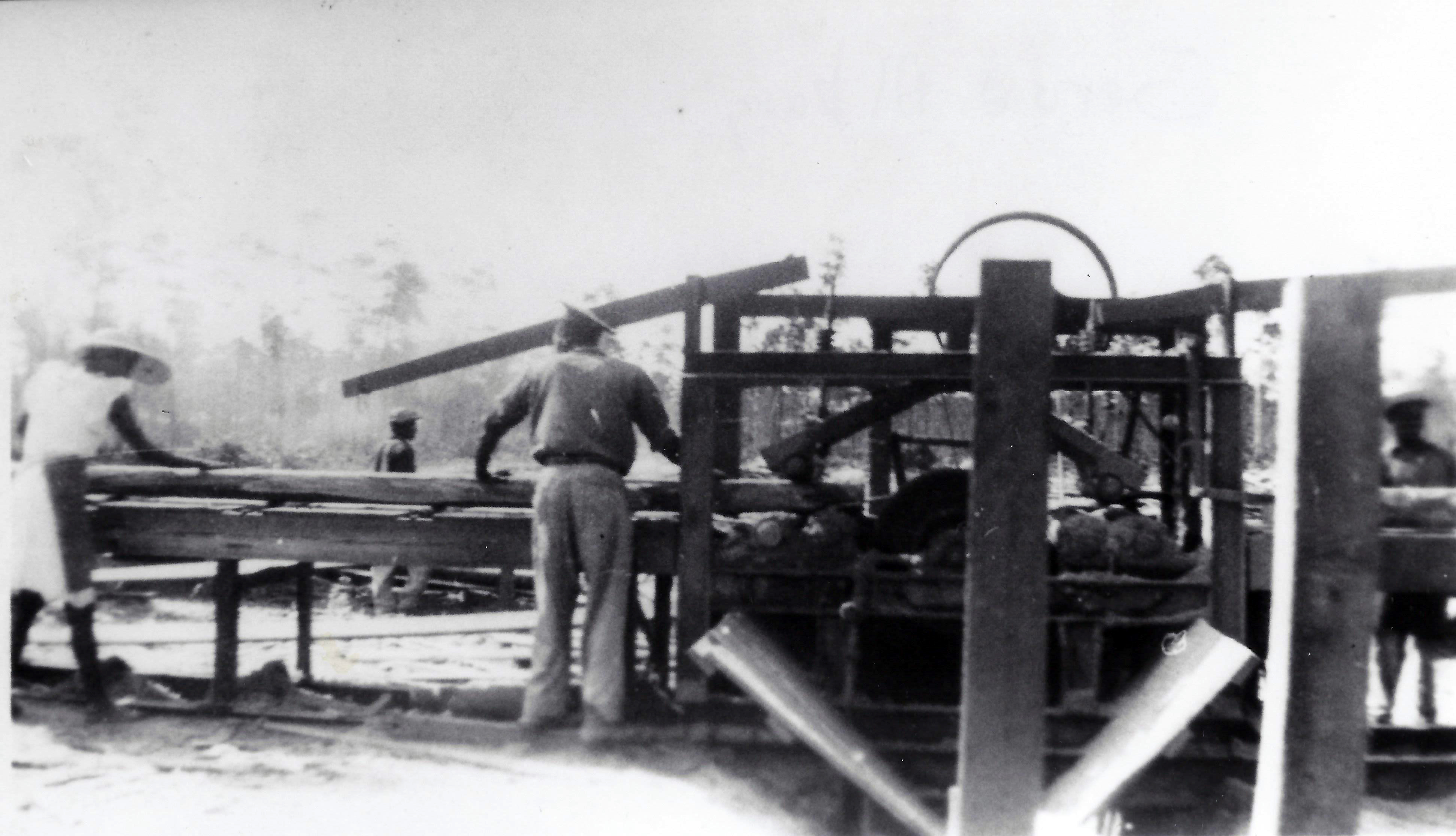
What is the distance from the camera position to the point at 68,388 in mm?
4391

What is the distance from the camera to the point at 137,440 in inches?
178

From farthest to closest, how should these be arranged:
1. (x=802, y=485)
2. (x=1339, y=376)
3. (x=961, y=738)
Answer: (x=802, y=485), (x=961, y=738), (x=1339, y=376)

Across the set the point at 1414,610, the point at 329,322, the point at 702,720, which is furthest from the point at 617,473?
the point at 329,322

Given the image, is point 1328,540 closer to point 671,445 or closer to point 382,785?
point 671,445

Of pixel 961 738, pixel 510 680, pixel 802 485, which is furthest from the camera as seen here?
pixel 510 680

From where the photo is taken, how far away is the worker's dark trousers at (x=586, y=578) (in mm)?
4020

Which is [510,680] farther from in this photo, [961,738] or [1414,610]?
[1414,610]

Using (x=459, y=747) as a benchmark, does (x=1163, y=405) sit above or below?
above

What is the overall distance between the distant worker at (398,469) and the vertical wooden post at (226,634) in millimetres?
2563

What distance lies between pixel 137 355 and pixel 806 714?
12.6ft

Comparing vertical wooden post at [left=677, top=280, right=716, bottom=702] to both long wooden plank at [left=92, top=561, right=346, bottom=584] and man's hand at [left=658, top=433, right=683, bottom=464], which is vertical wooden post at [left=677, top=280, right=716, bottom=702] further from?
long wooden plank at [left=92, top=561, right=346, bottom=584]

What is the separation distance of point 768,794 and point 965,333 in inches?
98.3

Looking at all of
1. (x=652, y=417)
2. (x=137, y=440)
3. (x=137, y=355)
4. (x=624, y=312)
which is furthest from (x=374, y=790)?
(x=137, y=355)

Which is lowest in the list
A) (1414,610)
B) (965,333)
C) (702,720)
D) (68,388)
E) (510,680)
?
(510,680)
